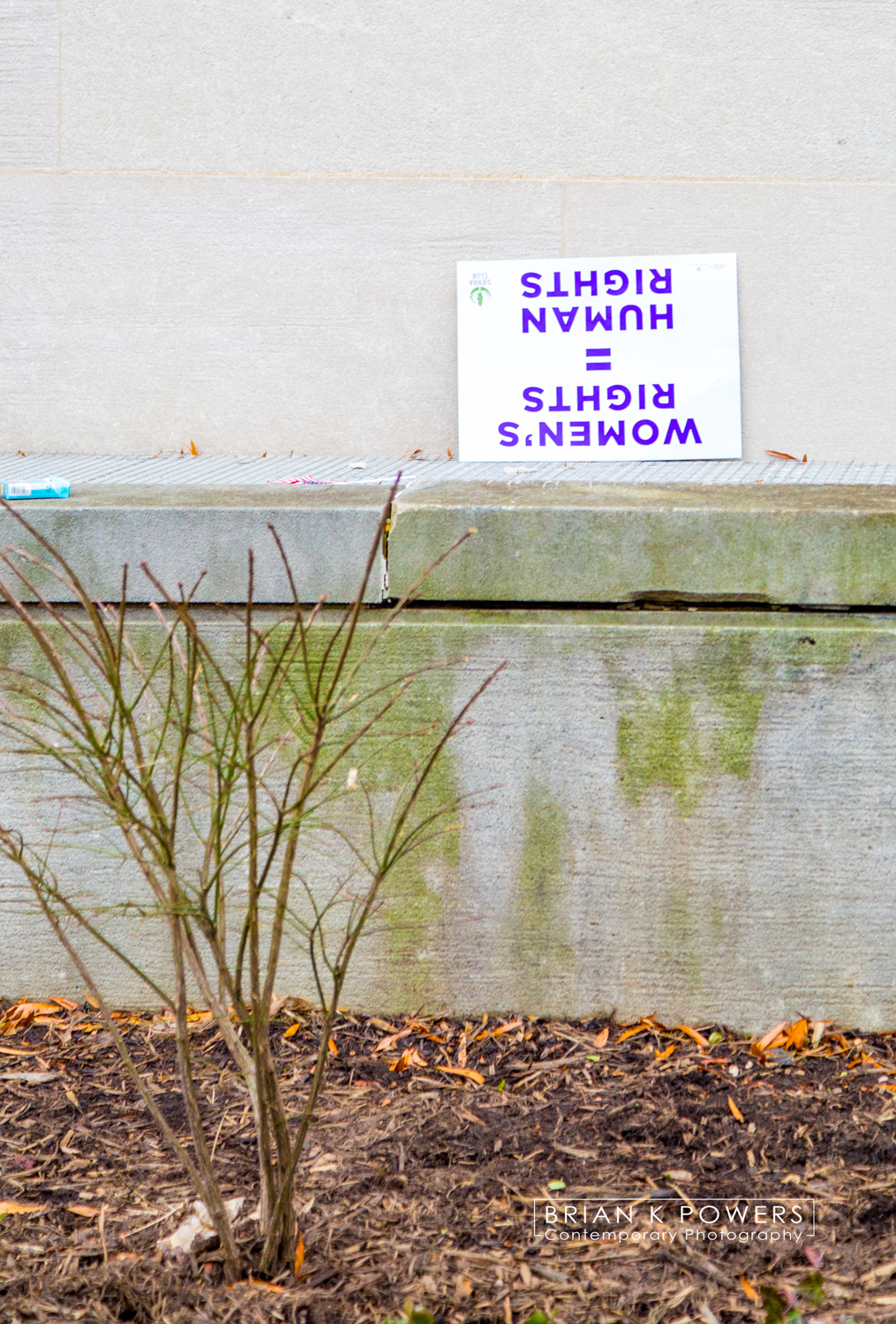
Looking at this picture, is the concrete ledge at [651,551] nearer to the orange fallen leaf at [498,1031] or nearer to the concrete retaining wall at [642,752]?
the concrete retaining wall at [642,752]

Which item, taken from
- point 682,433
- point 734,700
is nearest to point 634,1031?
point 734,700

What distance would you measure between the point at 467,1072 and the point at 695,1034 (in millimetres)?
534

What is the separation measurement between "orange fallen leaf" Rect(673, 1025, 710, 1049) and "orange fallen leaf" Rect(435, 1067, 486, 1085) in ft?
1.59

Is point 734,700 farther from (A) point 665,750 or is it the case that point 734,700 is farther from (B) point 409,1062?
(B) point 409,1062

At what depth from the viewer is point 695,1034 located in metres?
2.72

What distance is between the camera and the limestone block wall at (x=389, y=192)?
4527 mm

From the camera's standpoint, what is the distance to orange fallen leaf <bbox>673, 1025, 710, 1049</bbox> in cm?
269

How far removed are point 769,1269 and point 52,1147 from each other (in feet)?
4.42

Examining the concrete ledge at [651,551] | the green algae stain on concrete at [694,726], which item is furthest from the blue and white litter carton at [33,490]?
the green algae stain on concrete at [694,726]

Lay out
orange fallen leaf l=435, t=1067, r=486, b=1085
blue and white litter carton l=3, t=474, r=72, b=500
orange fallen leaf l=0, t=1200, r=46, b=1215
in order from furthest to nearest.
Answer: blue and white litter carton l=3, t=474, r=72, b=500 < orange fallen leaf l=435, t=1067, r=486, b=1085 < orange fallen leaf l=0, t=1200, r=46, b=1215

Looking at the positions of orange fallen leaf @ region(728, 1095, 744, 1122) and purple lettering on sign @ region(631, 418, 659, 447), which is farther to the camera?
purple lettering on sign @ region(631, 418, 659, 447)

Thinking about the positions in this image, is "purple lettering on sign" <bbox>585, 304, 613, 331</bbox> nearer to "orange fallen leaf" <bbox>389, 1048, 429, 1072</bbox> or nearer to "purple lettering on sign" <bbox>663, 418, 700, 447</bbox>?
"purple lettering on sign" <bbox>663, 418, 700, 447</bbox>

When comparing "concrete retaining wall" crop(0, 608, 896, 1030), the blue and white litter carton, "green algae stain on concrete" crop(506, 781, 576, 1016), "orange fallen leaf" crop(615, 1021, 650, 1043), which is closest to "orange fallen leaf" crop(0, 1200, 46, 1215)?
"concrete retaining wall" crop(0, 608, 896, 1030)

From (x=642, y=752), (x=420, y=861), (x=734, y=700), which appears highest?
(x=734, y=700)
